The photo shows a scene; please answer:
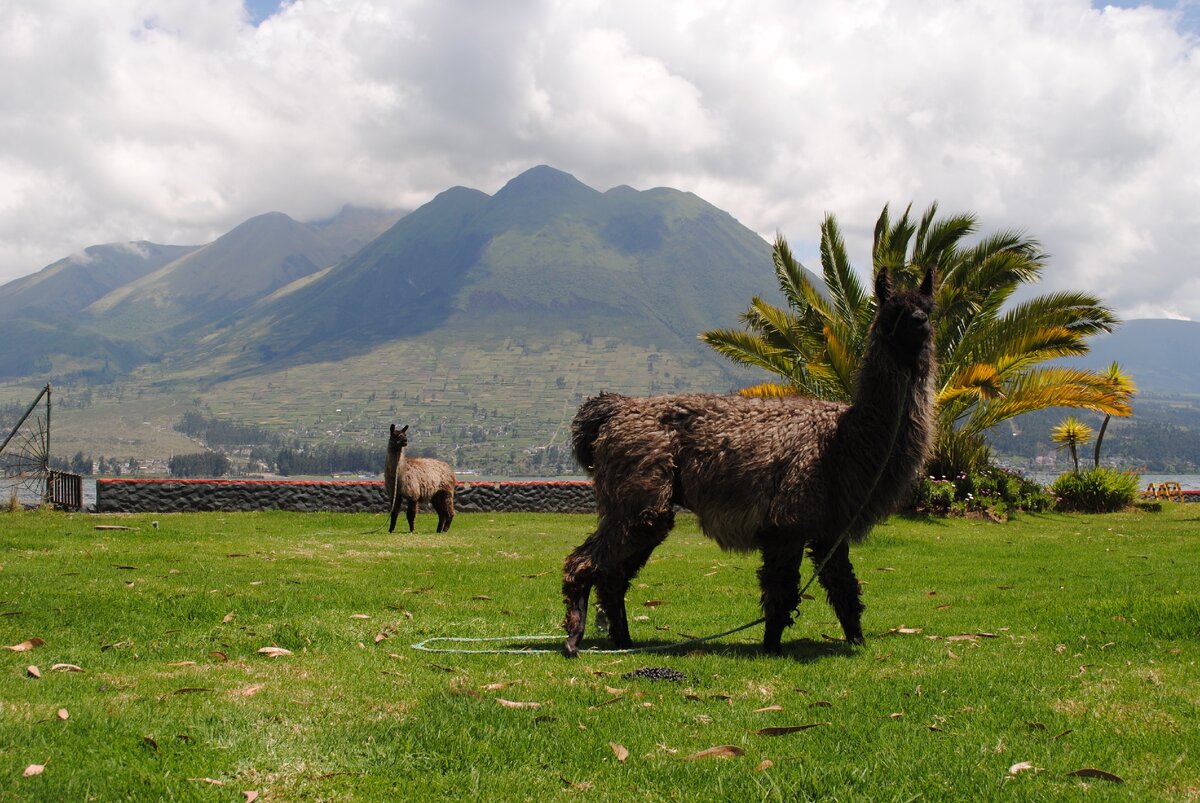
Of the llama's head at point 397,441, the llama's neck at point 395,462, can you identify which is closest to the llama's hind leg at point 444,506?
the llama's neck at point 395,462

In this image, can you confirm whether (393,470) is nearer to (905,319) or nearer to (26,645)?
(26,645)

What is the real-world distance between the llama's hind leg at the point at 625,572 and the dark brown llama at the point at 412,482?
14.4 meters

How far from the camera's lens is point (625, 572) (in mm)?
8844

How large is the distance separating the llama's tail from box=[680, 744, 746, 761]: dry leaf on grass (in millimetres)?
4038

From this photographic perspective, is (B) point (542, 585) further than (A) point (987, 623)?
Yes

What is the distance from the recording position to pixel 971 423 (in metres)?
26.9

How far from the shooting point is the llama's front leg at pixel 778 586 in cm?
825

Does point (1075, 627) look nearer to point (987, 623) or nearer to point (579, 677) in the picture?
point (987, 623)

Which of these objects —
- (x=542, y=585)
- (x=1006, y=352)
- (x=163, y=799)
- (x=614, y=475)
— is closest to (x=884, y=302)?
(x=614, y=475)

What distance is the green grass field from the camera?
498 cm

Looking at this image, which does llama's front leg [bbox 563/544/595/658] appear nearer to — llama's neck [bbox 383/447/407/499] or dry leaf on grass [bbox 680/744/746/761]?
dry leaf on grass [bbox 680/744/746/761]

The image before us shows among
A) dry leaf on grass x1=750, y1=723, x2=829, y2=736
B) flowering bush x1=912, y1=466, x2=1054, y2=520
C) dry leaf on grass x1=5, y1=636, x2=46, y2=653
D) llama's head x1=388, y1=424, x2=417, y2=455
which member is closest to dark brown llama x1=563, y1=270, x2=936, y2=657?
dry leaf on grass x1=750, y1=723, x2=829, y2=736

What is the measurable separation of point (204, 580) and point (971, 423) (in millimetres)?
21631

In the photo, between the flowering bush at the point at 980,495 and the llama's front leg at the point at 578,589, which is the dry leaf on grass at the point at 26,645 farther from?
the flowering bush at the point at 980,495
